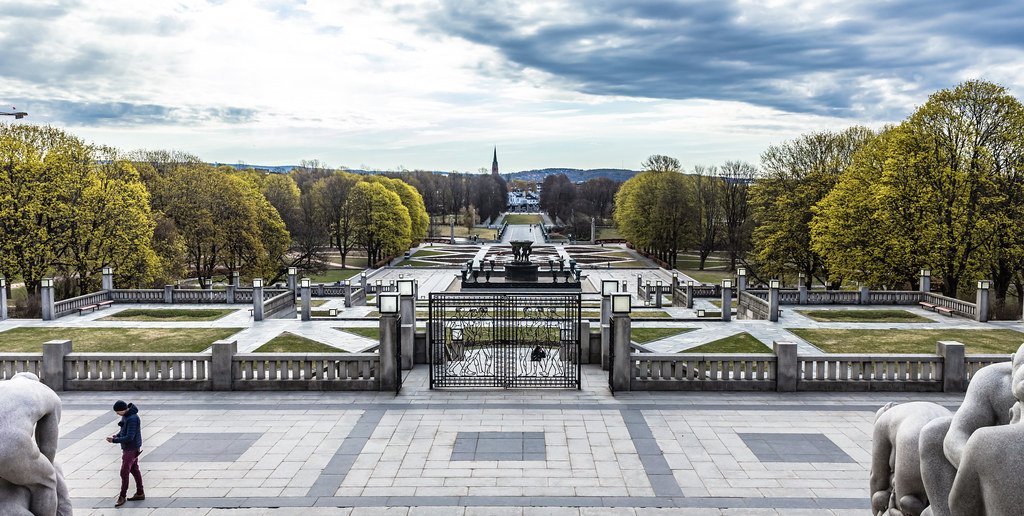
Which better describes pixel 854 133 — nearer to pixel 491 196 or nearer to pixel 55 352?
pixel 55 352

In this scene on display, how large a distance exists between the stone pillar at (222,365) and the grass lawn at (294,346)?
8040 millimetres

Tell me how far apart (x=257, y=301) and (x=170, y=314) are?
4968mm

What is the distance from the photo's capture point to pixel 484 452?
13109 millimetres

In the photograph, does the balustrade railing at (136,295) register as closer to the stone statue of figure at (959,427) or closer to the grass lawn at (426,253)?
the stone statue of figure at (959,427)

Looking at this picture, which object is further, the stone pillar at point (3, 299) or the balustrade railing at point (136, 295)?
the balustrade railing at point (136, 295)

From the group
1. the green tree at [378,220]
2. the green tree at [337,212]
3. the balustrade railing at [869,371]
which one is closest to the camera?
the balustrade railing at [869,371]

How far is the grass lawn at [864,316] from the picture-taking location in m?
31.8

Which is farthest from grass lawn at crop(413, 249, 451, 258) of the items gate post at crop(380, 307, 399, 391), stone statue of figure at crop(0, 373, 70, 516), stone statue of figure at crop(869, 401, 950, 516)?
stone statue of figure at crop(869, 401, 950, 516)

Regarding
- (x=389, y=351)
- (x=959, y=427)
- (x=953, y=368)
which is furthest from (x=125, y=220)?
(x=959, y=427)

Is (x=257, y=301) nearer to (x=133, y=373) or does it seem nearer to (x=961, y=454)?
(x=133, y=373)

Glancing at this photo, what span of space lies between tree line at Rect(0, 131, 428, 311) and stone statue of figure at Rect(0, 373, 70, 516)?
3523 centimetres

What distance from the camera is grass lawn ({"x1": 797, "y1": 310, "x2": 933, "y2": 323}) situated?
1253 inches

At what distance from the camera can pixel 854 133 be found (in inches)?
1973

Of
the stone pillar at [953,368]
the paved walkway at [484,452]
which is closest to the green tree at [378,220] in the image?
the paved walkway at [484,452]
